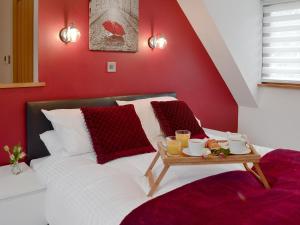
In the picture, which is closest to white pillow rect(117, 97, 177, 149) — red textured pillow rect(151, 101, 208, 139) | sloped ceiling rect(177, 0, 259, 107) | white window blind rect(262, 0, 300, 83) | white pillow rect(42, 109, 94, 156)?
red textured pillow rect(151, 101, 208, 139)

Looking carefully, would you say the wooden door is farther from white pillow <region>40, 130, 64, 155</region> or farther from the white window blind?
the white window blind

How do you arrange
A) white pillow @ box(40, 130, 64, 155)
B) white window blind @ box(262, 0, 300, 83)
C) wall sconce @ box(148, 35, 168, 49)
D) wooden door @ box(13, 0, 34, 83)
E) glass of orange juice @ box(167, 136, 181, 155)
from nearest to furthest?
1. glass of orange juice @ box(167, 136, 181, 155)
2. white pillow @ box(40, 130, 64, 155)
3. wooden door @ box(13, 0, 34, 83)
4. wall sconce @ box(148, 35, 168, 49)
5. white window blind @ box(262, 0, 300, 83)

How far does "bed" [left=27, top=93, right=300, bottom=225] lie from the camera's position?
181cm

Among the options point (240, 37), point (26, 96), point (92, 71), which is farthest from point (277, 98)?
point (26, 96)

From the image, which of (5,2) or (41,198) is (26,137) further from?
(5,2)

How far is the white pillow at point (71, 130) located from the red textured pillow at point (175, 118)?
2.33 ft

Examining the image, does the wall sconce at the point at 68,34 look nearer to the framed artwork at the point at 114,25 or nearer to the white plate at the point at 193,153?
the framed artwork at the point at 114,25

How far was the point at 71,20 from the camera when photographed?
2990 millimetres

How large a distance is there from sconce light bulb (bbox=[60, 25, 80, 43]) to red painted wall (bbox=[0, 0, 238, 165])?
0.17ft

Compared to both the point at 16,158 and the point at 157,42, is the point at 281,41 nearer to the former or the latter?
the point at 157,42

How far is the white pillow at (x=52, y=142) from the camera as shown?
2.72 m

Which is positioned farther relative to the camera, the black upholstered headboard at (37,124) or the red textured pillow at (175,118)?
the red textured pillow at (175,118)

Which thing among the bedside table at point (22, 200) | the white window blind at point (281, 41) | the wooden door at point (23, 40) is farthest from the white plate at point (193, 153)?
the white window blind at point (281, 41)

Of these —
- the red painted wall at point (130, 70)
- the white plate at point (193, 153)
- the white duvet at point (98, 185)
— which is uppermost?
the red painted wall at point (130, 70)
